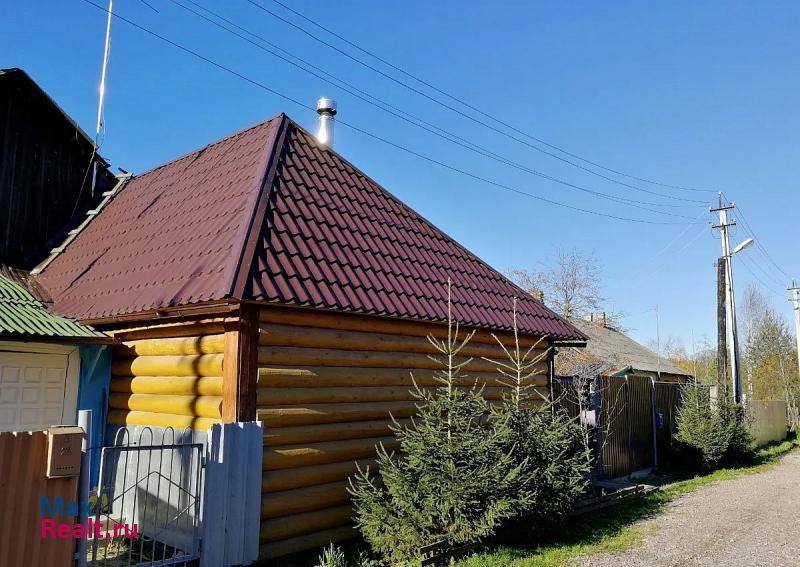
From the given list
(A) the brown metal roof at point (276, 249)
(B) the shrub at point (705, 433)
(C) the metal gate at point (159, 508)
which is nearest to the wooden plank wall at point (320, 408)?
(A) the brown metal roof at point (276, 249)

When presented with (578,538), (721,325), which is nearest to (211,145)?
(578,538)

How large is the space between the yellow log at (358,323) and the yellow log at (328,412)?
3.15 ft

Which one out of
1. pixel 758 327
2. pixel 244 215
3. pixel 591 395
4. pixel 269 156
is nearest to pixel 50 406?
pixel 244 215

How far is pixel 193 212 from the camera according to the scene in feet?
29.2

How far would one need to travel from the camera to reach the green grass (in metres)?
6.48

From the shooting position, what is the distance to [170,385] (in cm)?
721

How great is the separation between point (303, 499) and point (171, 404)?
198 centimetres

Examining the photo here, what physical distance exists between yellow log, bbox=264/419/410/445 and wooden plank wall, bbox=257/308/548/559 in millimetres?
12

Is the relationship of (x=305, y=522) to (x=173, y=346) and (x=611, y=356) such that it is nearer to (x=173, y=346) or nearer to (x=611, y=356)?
(x=173, y=346)

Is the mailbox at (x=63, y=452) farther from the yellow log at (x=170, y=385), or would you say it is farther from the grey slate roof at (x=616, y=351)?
the grey slate roof at (x=616, y=351)

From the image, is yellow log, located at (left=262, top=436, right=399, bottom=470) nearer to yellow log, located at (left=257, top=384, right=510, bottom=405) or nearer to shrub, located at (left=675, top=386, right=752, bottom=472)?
yellow log, located at (left=257, top=384, right=510, bottom=405)

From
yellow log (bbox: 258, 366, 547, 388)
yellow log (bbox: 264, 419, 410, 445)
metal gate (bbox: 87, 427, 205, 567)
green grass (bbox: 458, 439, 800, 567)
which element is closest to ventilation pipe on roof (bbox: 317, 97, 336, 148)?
yellow log (bbox: 258, 366, 547, 388)

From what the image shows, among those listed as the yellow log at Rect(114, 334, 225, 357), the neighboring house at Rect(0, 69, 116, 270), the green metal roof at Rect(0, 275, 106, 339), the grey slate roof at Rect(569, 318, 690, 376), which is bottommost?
the yellow log at Rect(114, 334, 225, 357)

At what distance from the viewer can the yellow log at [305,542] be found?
6.30 metres
